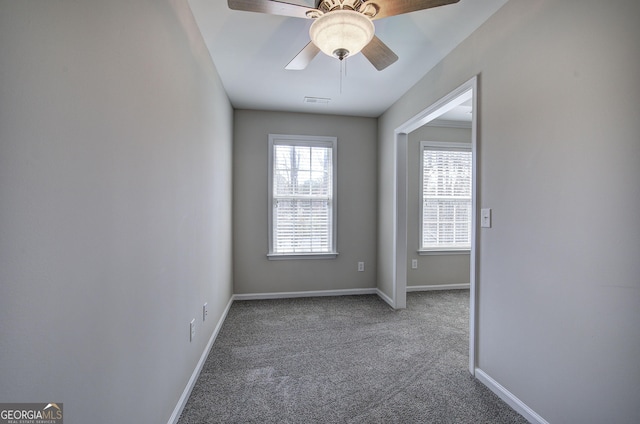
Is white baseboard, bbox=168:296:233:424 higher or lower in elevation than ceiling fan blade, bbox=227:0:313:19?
lower

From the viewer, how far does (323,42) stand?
1.46 metres

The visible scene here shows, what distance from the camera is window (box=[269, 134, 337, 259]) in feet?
12.6

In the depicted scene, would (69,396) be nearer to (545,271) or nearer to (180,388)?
(180,388)

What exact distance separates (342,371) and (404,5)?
7.86 feet

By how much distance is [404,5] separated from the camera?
1.40 metres

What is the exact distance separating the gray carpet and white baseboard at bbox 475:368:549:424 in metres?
0.04

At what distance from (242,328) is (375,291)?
1990 millimetres

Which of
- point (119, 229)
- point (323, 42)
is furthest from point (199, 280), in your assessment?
point (323, 42)

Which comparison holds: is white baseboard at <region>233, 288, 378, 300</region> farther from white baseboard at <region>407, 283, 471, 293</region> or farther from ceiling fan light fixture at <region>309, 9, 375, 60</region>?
ceiling fan light fixture at <region>309, 9, 375, 60</region>

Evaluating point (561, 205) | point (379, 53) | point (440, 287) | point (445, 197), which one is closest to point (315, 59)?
point (379, 53)

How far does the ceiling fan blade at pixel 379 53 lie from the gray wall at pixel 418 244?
8.14ft

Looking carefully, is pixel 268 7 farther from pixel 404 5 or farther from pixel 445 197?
pixel 445 197

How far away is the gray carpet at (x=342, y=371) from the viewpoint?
5.58ft


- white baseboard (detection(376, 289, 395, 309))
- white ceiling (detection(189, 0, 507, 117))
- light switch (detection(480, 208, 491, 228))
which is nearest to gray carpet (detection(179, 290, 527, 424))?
white baseboard (detection(376, 289, 395, 309))
